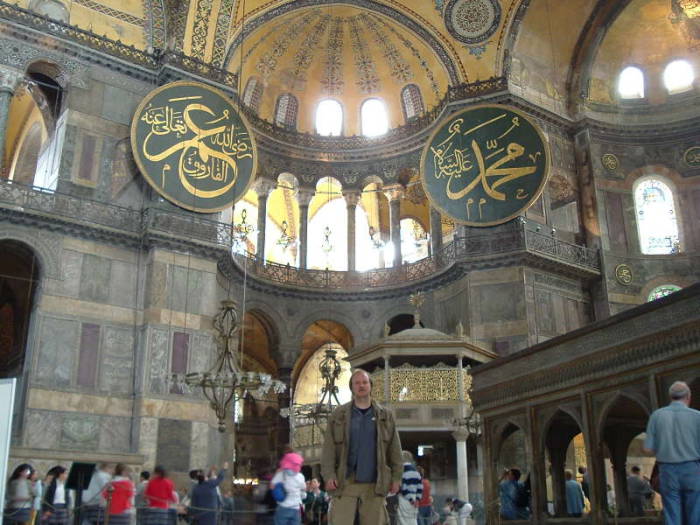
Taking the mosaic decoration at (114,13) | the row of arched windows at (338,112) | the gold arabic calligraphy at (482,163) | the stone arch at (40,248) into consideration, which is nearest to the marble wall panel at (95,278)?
the stone arch at (40,248)

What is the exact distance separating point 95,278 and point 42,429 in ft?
9.02

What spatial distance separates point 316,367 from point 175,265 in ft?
24.7

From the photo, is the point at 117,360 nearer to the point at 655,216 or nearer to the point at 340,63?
the point at 340,63

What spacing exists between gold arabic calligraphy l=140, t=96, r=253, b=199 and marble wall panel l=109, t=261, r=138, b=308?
67.8 inches

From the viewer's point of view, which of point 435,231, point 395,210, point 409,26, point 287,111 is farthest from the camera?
point 287,111

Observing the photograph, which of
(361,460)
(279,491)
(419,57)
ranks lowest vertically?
(279,491)

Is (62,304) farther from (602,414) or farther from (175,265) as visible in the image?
(602,414)

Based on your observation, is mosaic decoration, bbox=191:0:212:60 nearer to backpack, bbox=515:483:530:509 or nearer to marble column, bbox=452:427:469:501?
marble column, bbox=452:427:469:501

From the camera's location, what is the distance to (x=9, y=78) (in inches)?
544

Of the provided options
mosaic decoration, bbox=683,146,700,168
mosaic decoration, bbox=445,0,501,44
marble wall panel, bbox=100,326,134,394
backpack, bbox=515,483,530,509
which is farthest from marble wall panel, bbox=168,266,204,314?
mosaic decoration, bbox=683,146,700,168

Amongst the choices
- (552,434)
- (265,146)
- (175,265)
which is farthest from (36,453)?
(265,146)

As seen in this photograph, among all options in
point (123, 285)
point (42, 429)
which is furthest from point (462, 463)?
point (42, 429)

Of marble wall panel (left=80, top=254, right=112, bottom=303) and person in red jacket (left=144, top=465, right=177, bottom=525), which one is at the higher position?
marble wall panel (left=80, top=254, right=112, bottom=303)

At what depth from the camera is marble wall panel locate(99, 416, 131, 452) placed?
12898 mm
